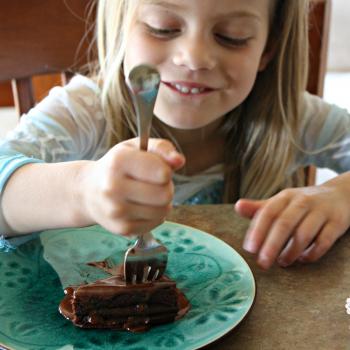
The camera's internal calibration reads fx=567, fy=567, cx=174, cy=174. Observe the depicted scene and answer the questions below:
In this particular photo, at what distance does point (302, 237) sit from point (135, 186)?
268 mm

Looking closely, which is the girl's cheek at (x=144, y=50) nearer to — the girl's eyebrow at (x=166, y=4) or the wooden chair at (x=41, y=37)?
the girl's eyebrow at (x=166, y=4)

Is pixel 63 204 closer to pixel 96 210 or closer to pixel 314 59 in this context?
pixel 96 210

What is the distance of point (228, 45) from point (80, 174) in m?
0.41

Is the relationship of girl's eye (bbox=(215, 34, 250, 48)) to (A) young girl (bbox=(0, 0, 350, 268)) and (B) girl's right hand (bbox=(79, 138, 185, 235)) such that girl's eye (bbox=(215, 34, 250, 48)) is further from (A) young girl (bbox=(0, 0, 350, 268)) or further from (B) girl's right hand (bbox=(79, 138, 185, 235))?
(B) girl's right hand (bbox=(79, 138, 185, 235))

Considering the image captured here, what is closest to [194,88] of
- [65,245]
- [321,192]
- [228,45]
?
[228,45]

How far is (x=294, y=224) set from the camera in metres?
0.66

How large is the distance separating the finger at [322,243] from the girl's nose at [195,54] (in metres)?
0.29

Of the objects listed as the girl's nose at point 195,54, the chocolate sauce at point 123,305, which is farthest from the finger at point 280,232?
the girl's nose at point 195,54

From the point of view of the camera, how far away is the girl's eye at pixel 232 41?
0.84 meters

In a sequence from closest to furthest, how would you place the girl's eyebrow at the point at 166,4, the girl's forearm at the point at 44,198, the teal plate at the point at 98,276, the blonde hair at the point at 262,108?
the teal plate at the point at 98,276 < the girl's forearm at the point at 44,198 < the girl's eyebrow at the point at 166,4 < the blonde hair at the point at 262,108

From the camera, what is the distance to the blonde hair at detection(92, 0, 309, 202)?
1.00 m

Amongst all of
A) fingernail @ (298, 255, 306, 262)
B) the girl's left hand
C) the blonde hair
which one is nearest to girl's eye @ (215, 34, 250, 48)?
the blonde hair

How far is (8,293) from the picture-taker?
0.51 metres

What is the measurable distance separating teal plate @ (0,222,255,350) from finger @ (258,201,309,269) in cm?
3
